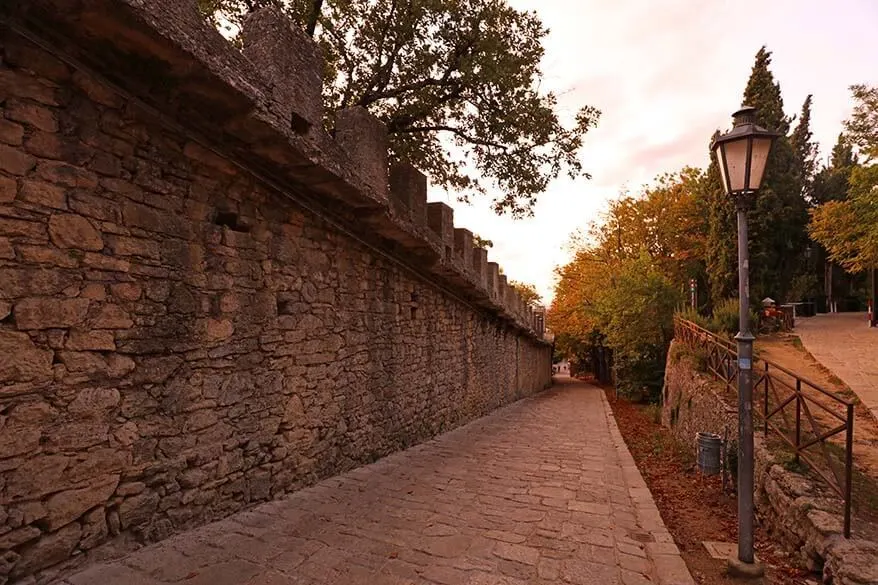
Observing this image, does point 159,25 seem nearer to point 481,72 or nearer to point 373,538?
point 373,538

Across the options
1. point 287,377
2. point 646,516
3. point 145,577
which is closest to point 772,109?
point 646,516

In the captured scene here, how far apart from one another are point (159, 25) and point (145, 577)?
3.13m

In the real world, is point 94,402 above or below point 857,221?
below

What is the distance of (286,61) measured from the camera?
3.40 meters

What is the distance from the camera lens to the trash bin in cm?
521

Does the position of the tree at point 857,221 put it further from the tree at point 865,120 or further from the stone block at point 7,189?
the stone block at point 7,189

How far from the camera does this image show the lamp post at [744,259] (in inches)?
123

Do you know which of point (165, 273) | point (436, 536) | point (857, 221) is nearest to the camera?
point (165, 273)

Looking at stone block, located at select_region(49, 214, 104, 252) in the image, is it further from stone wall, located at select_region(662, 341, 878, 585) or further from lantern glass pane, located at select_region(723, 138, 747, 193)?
stone wall, located at select_region(662, 341, 878, 585)

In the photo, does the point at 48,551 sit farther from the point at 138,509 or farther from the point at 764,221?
the point at 764,221

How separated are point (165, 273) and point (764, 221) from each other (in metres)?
20.4

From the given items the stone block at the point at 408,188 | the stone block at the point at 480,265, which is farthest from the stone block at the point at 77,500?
the stone block at the point at 480,265

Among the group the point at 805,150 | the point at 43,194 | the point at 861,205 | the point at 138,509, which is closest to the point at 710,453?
the point at 138,509

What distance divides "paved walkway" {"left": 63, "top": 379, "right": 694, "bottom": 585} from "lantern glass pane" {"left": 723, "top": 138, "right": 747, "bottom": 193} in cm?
274
